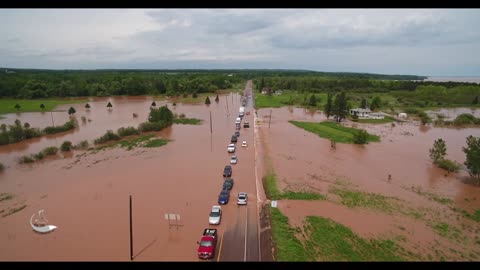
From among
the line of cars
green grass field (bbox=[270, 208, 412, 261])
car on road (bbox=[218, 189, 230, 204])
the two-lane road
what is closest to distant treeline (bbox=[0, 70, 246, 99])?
the two-lane road

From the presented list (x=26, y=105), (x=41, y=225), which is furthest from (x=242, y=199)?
(x=26, y=105)

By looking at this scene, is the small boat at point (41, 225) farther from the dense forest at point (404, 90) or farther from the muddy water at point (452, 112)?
the dense forest at point (404, 90)

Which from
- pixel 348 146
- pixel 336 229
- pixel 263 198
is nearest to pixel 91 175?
pixel 263 198

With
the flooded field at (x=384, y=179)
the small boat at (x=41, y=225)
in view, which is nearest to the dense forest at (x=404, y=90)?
the flooded field at (x=384, y=179)

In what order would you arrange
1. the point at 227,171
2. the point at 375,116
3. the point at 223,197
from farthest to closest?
1. the point at 375,116
2. the point at 227,171
3. the point at 223,197

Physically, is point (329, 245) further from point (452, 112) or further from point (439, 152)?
point (452, 112)
